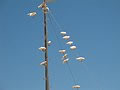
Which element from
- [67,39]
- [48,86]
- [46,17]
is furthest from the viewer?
[67,39]

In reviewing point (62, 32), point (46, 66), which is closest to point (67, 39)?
point (62, 32)

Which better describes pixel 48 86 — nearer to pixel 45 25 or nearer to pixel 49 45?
pixel 49 45

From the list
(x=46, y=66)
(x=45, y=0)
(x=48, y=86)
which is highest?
(x=45, y=0)

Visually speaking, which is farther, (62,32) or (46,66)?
(62,32)

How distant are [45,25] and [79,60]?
8.40 feet

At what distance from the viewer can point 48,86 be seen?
48.5 ft

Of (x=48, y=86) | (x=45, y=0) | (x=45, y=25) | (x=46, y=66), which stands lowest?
(x=48, y=86)

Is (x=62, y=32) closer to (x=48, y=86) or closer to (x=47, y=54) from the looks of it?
(x=47, y=54)

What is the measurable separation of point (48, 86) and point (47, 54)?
1.62 metres

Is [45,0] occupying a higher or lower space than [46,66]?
higher

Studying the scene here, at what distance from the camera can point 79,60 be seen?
15680 mm

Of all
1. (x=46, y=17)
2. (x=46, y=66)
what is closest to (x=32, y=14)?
(x=46, y=17)

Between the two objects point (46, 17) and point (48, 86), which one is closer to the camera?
point (48, 86)

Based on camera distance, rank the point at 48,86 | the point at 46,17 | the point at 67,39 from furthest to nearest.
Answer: the point at 67,39 → the point at 46,17 → the point at 48,86
